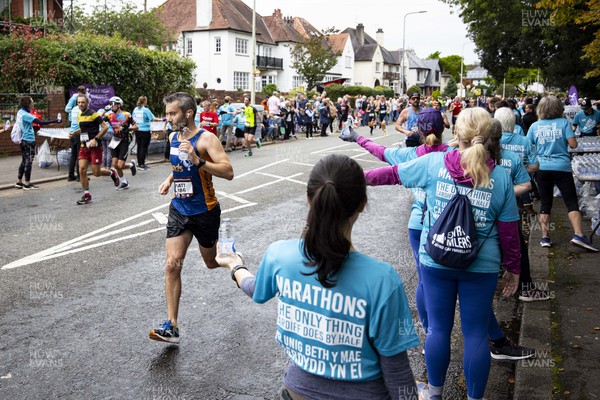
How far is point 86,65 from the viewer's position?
20.2 m

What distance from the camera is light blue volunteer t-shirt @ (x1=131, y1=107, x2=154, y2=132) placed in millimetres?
16312

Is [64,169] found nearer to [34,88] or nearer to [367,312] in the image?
[34,88]

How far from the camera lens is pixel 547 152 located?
7.68 meters

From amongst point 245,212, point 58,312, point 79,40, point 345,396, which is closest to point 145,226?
point 245,212

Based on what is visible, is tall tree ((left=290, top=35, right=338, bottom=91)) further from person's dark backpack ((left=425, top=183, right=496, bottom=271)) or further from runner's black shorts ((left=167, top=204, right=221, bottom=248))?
person's dark backpack ((left=425, top=183, right=496, bottom=271))

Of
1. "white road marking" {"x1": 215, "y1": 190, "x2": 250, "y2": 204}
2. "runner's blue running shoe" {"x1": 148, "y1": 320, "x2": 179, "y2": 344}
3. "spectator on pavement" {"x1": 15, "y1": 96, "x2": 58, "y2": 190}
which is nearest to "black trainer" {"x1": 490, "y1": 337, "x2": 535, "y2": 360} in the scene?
"runner's blue running shoe" {"x1": 148, "y1": 320, "x2": 179, "y2": 344}

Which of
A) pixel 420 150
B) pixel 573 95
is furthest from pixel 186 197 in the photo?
pixel 573 95

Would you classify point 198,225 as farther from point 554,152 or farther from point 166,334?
point 554,152

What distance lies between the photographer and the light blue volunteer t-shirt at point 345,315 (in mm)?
2193

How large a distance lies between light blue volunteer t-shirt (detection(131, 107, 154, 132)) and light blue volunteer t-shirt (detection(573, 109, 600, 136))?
433 inches

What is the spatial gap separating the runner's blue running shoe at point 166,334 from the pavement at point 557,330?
2.47 m

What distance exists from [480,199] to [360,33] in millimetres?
93115

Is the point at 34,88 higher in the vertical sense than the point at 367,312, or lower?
higher

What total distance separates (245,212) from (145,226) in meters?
1.85
